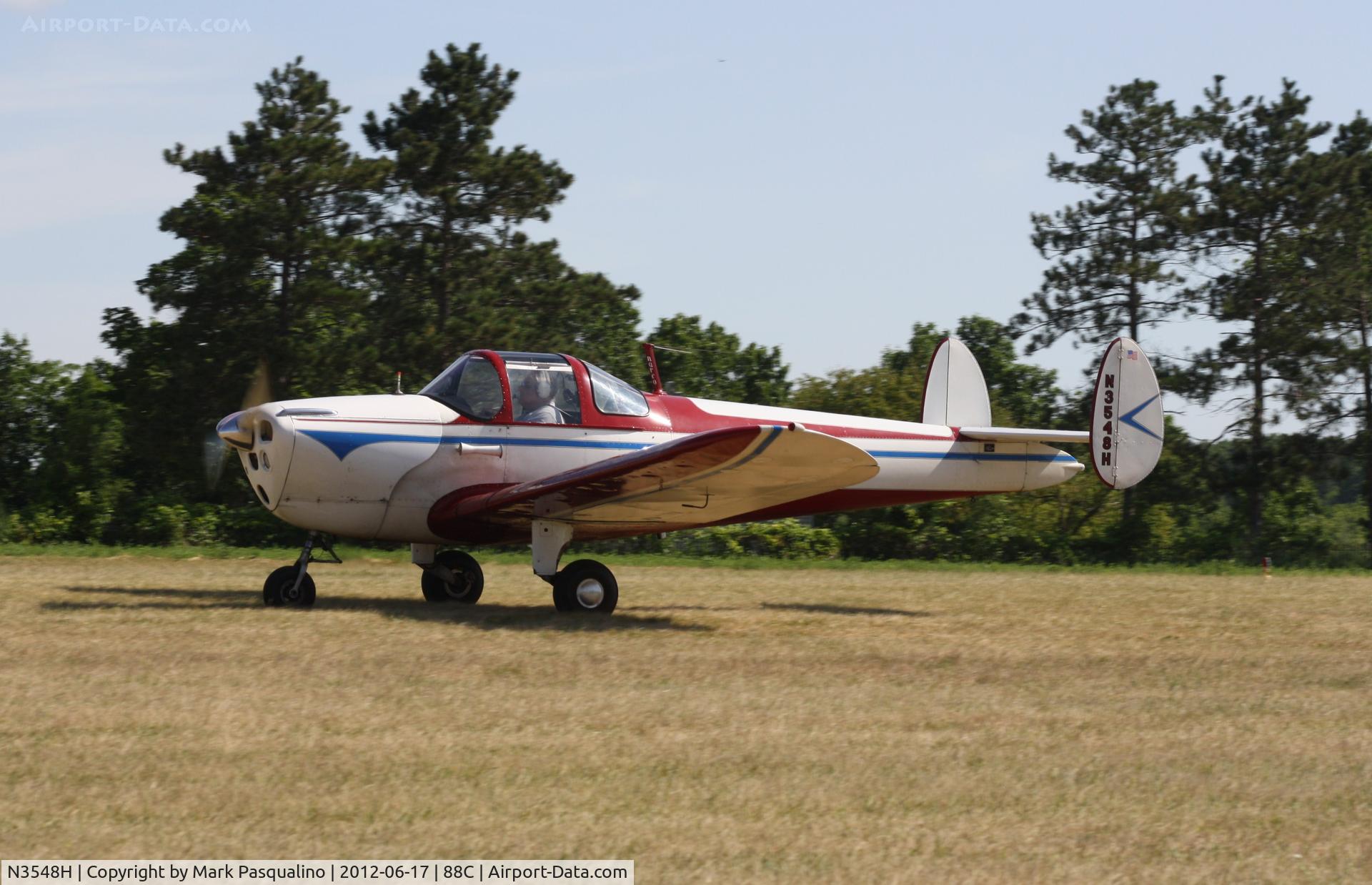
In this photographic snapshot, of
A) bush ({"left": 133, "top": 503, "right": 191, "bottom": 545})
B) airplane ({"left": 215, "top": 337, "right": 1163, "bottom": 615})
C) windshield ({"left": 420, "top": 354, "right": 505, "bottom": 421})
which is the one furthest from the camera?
bush ({"left": 133, "top": 503, "right": 191, "bottom": 545})

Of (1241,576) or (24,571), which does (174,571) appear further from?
(1241,576)

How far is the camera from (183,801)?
4988 millimetres

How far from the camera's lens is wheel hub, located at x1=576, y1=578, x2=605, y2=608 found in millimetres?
10977

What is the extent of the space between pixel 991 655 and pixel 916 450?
11.9ft

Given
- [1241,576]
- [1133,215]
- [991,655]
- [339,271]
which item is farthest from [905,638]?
[1133,215]

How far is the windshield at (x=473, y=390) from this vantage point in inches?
445

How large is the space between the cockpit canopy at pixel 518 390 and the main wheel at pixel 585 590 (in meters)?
1.33

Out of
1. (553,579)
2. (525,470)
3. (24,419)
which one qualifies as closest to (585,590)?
(553,579)

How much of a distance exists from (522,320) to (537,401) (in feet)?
60.2

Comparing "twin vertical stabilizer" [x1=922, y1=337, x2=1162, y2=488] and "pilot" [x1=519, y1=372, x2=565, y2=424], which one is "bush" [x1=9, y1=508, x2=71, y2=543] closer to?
"pilot" [x1=519, y1=372, x2=565, y2=424]

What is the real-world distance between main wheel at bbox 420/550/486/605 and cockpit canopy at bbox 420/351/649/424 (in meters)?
1.60

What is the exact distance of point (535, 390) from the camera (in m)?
11.4

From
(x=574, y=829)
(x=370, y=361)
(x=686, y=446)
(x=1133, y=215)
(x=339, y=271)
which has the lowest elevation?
(x=574, y=829)
